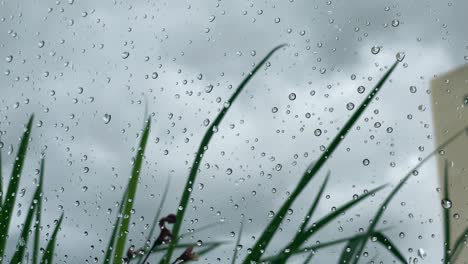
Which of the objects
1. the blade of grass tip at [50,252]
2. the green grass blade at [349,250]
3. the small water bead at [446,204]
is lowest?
the blade of grass tip at [50,252]

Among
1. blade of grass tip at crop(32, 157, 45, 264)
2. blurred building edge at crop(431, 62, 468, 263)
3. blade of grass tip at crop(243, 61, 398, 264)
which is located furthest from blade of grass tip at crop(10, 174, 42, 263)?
blurred building edge at crop(431, 62, 468, 263)

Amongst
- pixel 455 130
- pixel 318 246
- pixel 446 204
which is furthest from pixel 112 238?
pixel 455 130

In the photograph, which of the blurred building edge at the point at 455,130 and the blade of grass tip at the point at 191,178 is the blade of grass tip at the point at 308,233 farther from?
the blurred building edge at the point at 455,130

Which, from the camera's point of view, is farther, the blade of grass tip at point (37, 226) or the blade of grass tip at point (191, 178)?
the blade of grass tip at point (37, 226)

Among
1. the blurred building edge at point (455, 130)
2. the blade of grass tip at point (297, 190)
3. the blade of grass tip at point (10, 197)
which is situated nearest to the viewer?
the blade of grass tip at point (297, 190)

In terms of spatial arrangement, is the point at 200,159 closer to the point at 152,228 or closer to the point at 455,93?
the point at 152,228

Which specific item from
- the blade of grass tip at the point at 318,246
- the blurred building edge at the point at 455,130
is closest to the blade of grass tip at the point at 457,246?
the blade of grass tip at the point at 318,246

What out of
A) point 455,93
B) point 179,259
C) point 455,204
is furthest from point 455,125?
point 179,259

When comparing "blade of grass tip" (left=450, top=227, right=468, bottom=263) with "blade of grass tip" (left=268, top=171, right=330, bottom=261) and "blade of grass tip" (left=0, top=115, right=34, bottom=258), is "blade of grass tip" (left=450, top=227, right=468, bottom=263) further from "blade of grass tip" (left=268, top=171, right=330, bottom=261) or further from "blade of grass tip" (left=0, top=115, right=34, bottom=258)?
"blade of grass tip" (left=0, top=115, right=34, bottom=258)
